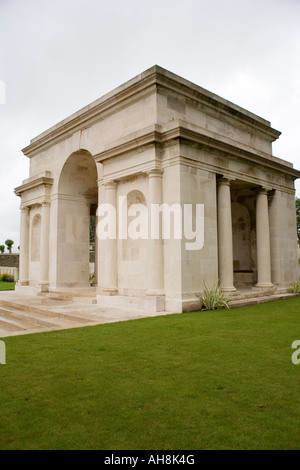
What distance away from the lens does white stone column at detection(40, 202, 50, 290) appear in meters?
20.4

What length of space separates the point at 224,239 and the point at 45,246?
10379 mm

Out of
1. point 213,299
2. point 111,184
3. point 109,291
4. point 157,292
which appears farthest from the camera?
point 111,184

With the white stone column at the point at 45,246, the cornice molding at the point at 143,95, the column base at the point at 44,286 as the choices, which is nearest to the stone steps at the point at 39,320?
the column base at the point at 44,286

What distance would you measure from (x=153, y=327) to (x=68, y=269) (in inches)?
458

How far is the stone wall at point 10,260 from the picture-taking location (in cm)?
4797

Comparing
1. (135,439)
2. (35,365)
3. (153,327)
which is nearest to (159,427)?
(135,439)

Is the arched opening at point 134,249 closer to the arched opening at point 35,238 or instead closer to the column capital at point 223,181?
the column capital at point 223,181

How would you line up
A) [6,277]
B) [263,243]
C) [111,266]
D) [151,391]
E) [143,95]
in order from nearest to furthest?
[151,391]
[143,95]
[111,266]
[263,243]
[6,277]

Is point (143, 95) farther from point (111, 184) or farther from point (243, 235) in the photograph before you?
point (243, 235)

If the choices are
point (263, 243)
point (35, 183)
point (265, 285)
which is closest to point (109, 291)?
point (265, 285)

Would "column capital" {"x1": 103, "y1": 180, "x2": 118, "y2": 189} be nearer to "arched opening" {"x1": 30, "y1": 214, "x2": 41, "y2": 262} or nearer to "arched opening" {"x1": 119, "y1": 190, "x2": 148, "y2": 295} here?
"arched opening" {"x1": 119, "y1": 190, "x2": 148, "y2": 295}

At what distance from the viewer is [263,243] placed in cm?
1769

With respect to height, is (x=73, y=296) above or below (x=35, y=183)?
below
